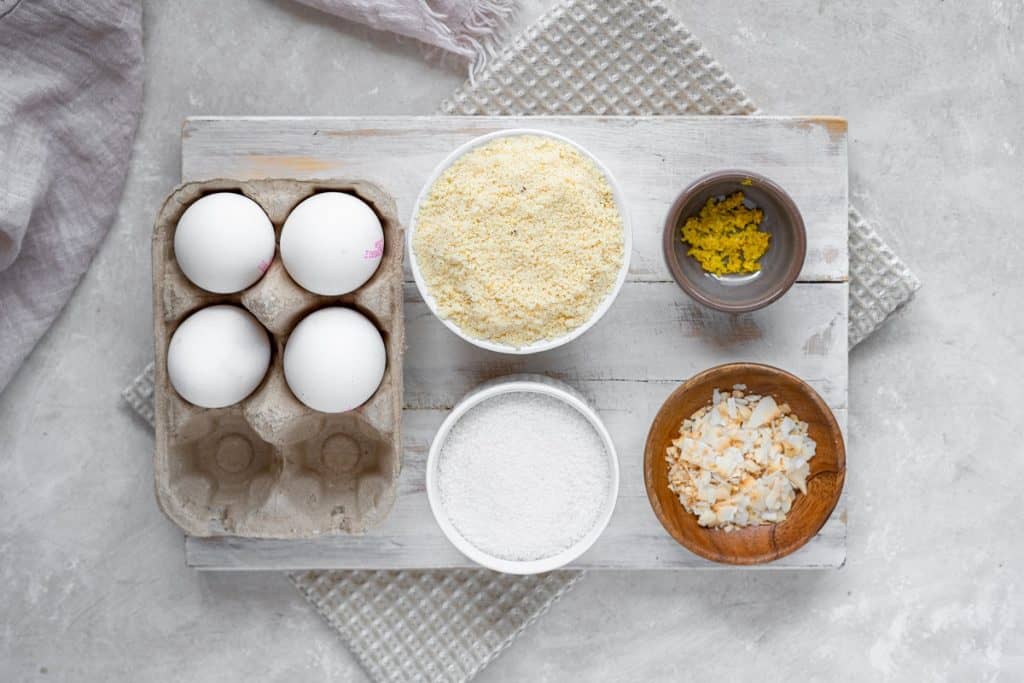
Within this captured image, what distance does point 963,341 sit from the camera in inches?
56.6

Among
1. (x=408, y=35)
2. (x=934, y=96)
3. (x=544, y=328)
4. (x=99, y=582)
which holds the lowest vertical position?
(x=99, y=582)

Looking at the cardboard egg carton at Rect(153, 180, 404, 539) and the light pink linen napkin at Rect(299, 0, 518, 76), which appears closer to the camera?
the cardboard egg carton at Rect(153, 180, 404, 539)

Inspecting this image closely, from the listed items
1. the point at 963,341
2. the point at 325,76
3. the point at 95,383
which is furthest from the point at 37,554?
the point at 963,341

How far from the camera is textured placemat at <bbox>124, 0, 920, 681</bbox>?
1.35 meters

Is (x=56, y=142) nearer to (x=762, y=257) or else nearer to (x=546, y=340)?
(x=546, y=340)

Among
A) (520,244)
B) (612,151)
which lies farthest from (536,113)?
(520,244)

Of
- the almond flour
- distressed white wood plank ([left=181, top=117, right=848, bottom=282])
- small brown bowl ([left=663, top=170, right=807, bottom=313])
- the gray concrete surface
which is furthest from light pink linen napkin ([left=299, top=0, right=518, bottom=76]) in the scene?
small brown bowl ([left=663, top=170, right=807, bottom=313])

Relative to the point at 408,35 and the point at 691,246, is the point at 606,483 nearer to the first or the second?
the point at 691,246

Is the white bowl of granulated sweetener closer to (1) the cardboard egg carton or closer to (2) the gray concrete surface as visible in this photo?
(1) the cardboard egg carton

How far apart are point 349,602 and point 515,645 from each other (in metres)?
0.26

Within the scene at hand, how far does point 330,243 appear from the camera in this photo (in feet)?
3.42

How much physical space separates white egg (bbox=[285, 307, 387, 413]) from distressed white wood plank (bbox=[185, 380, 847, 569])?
0.23m

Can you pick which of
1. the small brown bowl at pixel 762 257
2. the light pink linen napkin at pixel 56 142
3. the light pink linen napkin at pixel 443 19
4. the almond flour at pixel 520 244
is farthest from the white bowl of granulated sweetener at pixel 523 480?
the light pink linen napkin at pixel 56 142

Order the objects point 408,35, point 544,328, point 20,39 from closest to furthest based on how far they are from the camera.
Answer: point 544,328 → point 20,39 → point 408,35
